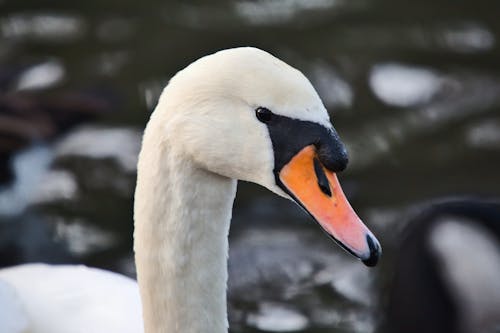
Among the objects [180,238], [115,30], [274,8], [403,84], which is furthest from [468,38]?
[180,238]

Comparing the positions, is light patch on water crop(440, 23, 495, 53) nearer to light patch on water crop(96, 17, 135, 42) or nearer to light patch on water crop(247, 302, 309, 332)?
light patch on water crop(96, 17, 135, 42)

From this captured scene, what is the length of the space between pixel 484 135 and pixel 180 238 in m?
3.44

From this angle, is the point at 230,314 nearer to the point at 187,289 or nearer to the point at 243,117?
the point at 187,289

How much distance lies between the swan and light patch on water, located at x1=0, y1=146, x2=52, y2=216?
2700mm

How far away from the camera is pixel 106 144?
5.97 meters

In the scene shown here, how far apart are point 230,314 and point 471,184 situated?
136 centimetres

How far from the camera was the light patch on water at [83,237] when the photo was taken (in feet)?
17.6

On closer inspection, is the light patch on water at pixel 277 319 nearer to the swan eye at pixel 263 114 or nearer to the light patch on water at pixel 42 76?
the light patch on water at pixel 42 76

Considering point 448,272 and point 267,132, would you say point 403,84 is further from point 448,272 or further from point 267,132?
point 267,132

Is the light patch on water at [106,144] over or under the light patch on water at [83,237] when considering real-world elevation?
over

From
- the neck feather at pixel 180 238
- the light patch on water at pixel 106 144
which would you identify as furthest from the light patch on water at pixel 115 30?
the neck feather at pixel 180 238

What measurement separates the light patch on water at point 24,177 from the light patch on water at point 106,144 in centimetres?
22

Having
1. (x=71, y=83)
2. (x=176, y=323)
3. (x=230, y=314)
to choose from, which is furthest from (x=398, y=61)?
(x=176, y=323)

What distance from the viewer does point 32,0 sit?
23.3 feet
